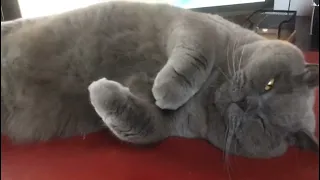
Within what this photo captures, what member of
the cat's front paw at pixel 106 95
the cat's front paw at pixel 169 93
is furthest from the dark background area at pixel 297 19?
the cat's front paw at pixel 106 95

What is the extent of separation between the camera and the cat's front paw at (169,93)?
0.90m

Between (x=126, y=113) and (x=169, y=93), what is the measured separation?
3.9 inches

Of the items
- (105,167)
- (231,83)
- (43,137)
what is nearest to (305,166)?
(231,83)

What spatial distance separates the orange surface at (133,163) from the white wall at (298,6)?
1.04 ft

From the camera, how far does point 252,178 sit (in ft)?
2.85

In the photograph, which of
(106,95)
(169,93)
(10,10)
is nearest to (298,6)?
(169,93)

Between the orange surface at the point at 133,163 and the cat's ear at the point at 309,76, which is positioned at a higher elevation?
the cat's ear at the point at 309,76

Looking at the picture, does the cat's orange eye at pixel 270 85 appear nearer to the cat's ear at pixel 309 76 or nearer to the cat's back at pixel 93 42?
the cat's ear at pixel 309 76

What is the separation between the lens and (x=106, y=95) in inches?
34.9

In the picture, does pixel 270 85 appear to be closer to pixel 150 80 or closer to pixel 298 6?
pixel 150 80

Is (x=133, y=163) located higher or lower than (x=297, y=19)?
lower

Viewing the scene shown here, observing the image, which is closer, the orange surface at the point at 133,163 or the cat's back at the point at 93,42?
the orange surface at the point at 133,163

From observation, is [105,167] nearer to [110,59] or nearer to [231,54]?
[110,59]

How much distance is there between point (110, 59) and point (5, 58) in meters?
0.24
